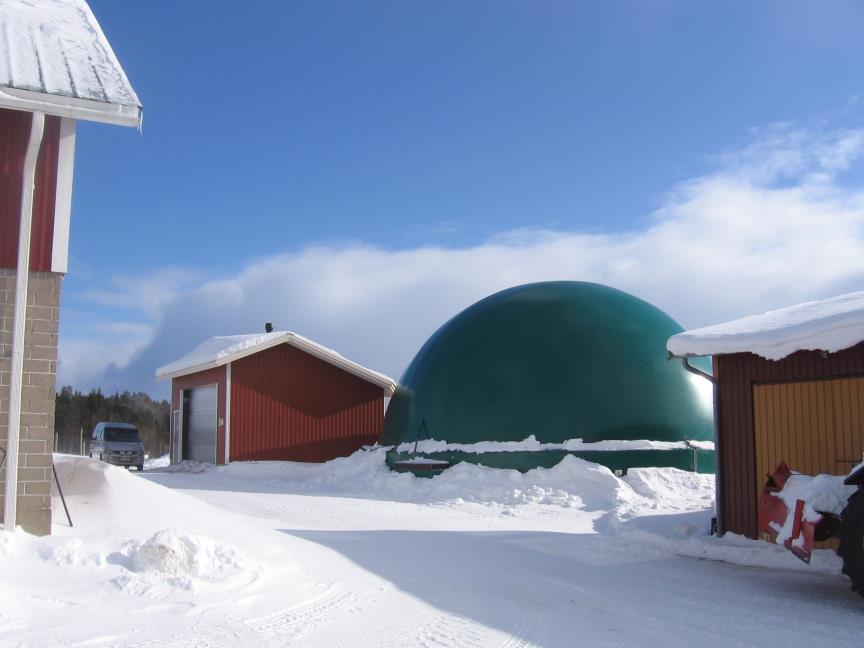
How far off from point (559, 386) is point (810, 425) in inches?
326

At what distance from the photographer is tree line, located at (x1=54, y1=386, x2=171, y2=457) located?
43.9 meters

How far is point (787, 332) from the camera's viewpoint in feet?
31.8

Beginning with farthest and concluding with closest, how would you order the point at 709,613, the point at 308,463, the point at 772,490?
the point at 308,463, the point at 772,490, the point at 709,613

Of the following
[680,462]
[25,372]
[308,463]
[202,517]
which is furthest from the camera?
[308,463]

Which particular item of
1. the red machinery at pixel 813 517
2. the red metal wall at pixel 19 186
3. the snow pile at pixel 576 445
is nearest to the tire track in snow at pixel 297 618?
the red machinery at pixel 813 517

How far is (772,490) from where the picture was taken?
8422 millimetres

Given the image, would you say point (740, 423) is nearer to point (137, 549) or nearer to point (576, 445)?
point (576, 445)

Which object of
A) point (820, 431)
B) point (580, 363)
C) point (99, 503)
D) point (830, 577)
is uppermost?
point (580, 363)

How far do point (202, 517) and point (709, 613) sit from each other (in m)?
5.66

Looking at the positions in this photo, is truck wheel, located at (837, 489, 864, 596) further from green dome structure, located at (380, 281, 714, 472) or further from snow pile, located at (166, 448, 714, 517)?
green dome structure, located at (380, 281, 714, 472)

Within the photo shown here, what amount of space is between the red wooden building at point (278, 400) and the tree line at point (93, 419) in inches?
754

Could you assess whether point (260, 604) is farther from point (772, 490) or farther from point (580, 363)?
point (580, 363)

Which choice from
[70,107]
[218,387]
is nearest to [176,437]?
[218,387]

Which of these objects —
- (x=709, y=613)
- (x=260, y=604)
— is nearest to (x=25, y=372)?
(x=260, y=604)
